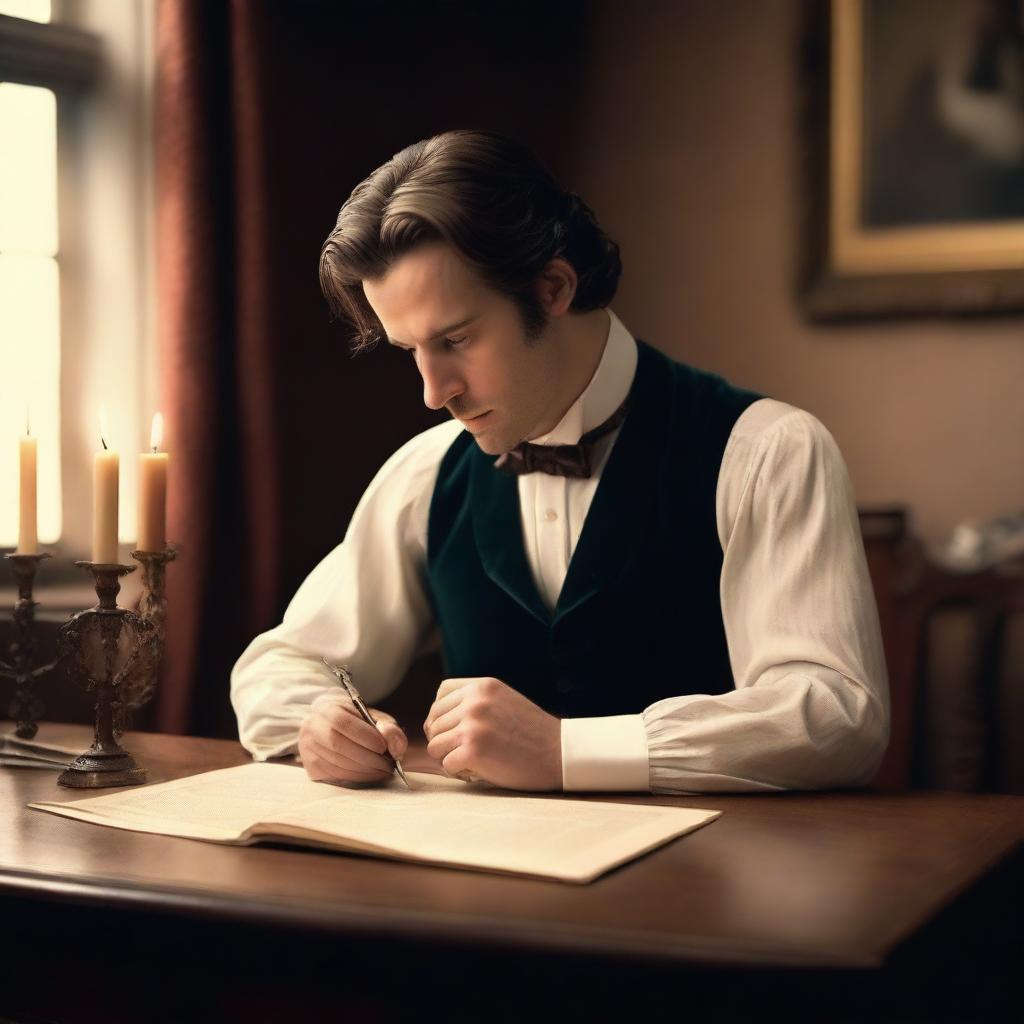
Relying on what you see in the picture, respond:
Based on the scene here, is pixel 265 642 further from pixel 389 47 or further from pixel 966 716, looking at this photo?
pixel 966 716

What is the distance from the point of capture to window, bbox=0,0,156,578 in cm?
293

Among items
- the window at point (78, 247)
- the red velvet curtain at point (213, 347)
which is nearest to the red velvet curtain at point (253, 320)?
the red velvet curtain at point (213, 347)

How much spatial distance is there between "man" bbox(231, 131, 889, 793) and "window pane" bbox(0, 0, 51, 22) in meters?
1.24

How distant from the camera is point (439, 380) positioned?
1.98m

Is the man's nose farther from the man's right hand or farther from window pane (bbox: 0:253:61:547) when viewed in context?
window pane (bbox: 0:253:61:547)

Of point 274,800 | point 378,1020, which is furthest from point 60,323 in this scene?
point 378,1020

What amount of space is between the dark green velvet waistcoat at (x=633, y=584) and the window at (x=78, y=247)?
1131 millimetres

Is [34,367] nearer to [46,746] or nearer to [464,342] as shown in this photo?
[46,746]

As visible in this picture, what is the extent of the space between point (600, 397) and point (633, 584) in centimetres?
29

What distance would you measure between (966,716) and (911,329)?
Result: 100 centimetres

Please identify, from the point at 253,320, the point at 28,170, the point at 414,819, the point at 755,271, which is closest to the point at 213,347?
the point at 253,320

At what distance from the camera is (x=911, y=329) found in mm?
3707

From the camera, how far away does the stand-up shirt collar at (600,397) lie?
6.98 feet

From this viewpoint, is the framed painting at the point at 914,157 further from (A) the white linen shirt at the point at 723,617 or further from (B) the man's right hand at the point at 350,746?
(B) the man's right hand at the point at 350,746
